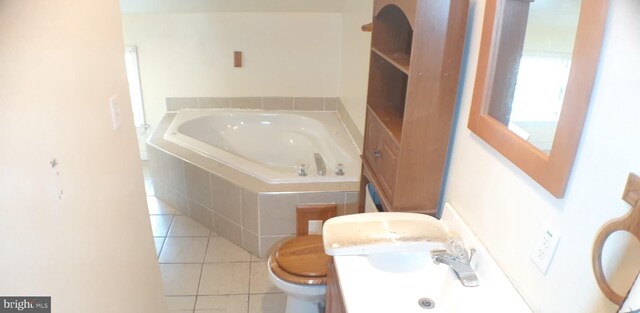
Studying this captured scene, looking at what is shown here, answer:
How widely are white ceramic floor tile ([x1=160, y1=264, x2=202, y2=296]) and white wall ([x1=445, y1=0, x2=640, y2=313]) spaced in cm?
163

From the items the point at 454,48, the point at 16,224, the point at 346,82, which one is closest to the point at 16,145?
the point at 16,224

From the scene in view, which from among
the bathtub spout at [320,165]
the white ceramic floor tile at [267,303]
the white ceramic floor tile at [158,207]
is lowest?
the white ceramic floor tile at [267,303]

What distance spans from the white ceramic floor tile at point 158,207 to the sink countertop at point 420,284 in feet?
6.86

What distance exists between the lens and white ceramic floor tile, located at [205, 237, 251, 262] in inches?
96.3

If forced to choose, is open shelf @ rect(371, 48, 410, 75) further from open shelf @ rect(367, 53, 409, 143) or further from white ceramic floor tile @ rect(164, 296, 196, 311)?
white ceramic floor tile @ rect(164, 296, 196, 311)

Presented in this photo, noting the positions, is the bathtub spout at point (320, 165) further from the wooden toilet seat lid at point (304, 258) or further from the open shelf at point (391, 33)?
the open shelf at point (391, 33)

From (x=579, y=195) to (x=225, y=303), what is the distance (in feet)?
5.87

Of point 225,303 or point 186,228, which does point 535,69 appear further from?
point 186,228

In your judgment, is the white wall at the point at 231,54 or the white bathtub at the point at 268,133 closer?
the white bathtub at the point at 268,133

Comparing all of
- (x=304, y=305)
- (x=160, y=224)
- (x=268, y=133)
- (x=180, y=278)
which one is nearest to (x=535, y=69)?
(x=304, y=305)

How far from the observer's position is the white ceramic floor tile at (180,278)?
7.12ft

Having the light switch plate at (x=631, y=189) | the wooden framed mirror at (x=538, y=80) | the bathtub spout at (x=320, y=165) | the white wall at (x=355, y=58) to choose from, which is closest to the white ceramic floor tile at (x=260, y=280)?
the bathtub spout at (x=320, y=165)

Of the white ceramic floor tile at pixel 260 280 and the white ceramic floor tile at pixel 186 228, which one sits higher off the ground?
the white ceramic floor tile at pixel 186 228

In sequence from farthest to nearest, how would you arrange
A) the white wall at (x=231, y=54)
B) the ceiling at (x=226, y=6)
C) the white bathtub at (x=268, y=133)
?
the white wall at (x=231, y=54), the white bathtub at (x=268, y=133), the ceiling at (x=226, y=6)
